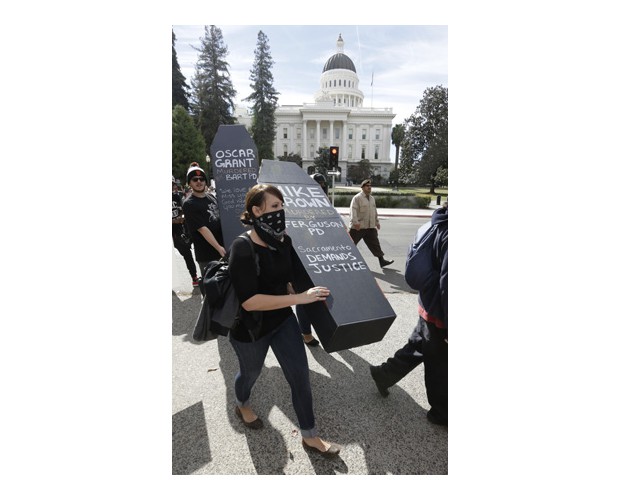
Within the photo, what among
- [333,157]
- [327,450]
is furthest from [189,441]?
[333,157]

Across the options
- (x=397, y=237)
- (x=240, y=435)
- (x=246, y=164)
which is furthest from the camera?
(x=397, y=237)

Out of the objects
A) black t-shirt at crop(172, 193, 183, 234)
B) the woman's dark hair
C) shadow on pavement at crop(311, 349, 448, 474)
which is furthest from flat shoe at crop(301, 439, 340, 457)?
black t-shirt at crop(172, 193, 183, 234)

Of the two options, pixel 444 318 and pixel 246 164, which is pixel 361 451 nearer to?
pixel 444 318

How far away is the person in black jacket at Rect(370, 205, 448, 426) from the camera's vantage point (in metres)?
1.94

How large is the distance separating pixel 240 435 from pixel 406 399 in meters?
1.28

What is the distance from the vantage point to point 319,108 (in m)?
55.7

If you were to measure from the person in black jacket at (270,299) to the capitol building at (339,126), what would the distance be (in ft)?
184

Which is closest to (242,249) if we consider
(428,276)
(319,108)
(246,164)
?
(428,276)

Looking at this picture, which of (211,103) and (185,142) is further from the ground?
(211,103)

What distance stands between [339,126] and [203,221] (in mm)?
59692

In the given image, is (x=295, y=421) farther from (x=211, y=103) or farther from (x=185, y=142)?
(x=211, y=103)

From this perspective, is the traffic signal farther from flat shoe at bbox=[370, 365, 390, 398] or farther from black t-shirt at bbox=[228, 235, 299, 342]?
black t-shirt at bbox=[228, 235, 299, 342]

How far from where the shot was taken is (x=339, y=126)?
5881cm

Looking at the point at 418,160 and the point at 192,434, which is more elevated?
the point at 418,160
